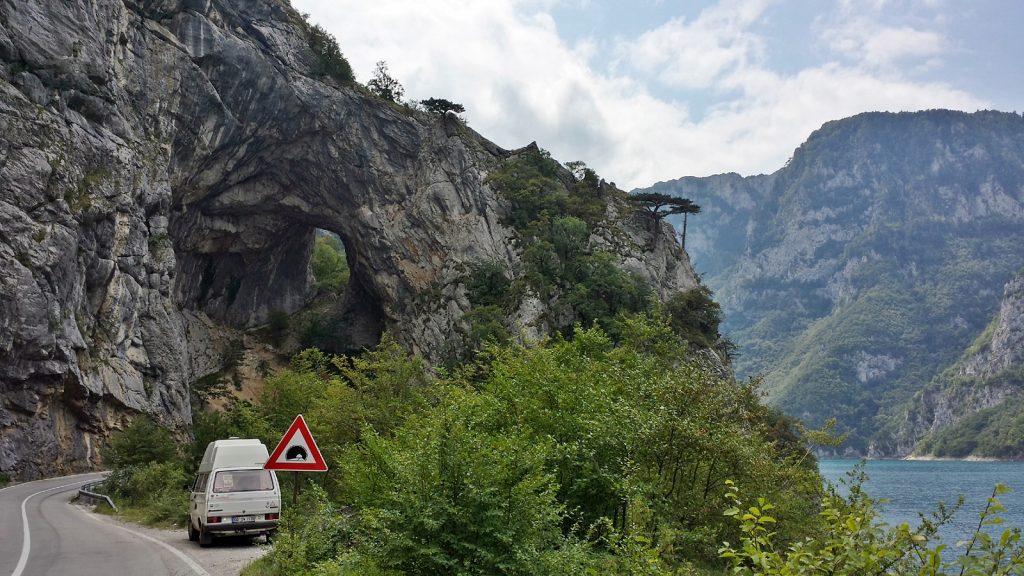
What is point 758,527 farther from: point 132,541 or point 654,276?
point 654,276

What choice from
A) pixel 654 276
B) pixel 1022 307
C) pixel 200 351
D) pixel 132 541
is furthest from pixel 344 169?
pixel 1022 307

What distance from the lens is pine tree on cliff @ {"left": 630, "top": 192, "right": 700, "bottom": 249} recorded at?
220ft

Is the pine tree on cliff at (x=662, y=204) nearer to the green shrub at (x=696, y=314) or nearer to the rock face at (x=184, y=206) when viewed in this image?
the rock face at (x=184, y=206)

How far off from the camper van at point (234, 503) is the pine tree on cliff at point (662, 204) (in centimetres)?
5480

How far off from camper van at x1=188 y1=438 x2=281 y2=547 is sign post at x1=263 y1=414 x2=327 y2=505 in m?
6.38

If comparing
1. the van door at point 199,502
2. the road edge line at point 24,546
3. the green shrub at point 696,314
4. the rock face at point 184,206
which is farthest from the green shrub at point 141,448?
the green shrub at point 696,314

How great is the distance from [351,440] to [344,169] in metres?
36.5

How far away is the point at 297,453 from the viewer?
11.1 metres

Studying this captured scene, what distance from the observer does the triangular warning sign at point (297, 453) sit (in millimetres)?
10984

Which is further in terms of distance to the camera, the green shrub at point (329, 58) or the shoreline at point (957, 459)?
the shoreline at point (957, 459)

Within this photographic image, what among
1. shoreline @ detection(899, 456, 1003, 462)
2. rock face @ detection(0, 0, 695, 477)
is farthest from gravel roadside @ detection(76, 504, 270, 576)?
shoreline @ detection(899, 456, 1003, 462)

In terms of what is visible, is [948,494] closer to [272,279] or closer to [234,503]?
[272,279]

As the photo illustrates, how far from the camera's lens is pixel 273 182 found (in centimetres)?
6159

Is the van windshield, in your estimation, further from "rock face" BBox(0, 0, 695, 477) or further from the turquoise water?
the turquoise water
